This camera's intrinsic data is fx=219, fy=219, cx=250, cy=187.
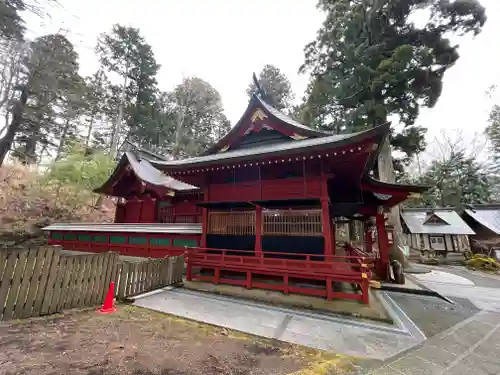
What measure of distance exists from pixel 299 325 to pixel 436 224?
23.6 meters

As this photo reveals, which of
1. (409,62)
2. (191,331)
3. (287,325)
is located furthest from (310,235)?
(409,62)

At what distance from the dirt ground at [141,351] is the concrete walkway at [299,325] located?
433mm

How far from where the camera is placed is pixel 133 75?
28.0 m

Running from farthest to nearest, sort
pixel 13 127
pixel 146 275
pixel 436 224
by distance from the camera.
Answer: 1. pixel 436 224
2. pixel 13 127
3. pixel 146 275

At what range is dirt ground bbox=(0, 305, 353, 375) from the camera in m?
3.04

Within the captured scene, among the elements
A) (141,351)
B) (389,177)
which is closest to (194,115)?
(389,177)

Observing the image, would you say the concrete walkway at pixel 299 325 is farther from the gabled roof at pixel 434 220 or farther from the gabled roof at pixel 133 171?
the gabled roof at pixel 434 220

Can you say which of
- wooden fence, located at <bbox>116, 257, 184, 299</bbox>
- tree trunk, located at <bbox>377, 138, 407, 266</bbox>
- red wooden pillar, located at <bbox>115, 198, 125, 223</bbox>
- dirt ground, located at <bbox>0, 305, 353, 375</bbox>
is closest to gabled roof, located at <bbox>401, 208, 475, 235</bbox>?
tree trunk, located at <bbox>377, 138, 407, 266</bbox>

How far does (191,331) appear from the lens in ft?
14.6

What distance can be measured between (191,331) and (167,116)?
32.9 metres

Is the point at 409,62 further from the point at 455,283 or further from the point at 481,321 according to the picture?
the point at 481,321

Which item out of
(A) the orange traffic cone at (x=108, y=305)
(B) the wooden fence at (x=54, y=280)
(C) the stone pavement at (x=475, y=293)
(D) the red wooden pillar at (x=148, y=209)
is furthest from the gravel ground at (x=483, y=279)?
(D) the red wooden pillar at (x=148, y=209)

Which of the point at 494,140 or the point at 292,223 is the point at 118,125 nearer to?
the point at 292,223

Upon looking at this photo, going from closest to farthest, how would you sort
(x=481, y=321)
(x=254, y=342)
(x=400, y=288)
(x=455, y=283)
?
1. (x=254, y=342)
2. (x=481, y=321)
3. (x=400, y=288)
4. (x=455, y=283)
